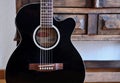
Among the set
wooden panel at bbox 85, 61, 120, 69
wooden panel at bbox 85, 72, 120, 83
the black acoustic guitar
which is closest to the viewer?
the black acoustic guitar

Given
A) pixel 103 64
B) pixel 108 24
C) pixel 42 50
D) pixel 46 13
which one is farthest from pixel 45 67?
pixel 103 64

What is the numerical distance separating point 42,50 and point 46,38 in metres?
0.07

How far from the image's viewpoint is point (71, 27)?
1.15 m

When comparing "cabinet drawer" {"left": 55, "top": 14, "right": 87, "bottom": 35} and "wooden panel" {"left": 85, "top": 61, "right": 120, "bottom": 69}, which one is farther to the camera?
"wooden panel" {"left": 85, "top": 61, "right": 120, "bottom": 69}

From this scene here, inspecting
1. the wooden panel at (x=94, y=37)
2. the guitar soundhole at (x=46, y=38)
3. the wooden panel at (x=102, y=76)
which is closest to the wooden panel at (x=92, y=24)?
the wooden panel at (x=94, y=37)

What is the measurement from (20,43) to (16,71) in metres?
0.15

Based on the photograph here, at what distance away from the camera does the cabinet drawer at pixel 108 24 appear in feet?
3.95

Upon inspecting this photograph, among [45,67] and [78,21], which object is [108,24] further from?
[45,67]

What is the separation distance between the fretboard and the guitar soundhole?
0.03m

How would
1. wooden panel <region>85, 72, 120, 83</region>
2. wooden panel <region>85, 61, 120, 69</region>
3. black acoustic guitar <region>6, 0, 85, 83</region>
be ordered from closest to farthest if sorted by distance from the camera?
1. black acoustic guitar <region>6, 0, 85, 83</region>
2. wooden panel <region>85, 72, 120, 83</region>
3. wooden panel <region>85, 61, 120, 69</region>

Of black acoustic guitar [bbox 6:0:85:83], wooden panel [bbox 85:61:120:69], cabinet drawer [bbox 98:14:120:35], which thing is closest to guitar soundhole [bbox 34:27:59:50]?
black acoustic guitar [bbox 6:0:85:83]

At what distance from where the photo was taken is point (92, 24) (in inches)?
47.8

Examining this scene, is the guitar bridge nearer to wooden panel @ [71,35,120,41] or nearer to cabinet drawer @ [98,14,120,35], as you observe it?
wooden panel @ [71,35,120,41]

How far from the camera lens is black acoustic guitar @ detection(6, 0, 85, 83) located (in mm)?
1119
